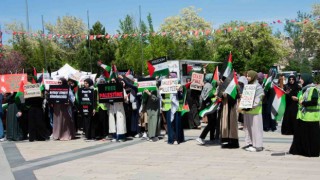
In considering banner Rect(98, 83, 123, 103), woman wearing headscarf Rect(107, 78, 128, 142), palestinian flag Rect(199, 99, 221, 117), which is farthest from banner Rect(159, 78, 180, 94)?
woman wearing headscarf Rect(107, 78, 128, 142)

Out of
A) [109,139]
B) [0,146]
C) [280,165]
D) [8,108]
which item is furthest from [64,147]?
[280,165]

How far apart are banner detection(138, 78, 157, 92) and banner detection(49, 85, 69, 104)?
2646 mm

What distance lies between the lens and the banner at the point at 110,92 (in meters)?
12.1

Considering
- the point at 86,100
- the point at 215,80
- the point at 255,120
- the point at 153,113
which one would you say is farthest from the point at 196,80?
the point at 255,120

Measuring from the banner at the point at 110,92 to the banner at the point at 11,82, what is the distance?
334 cm

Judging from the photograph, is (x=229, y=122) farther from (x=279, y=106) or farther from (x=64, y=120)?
(x=64, y=120)

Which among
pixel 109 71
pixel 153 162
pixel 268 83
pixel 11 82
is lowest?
pixel 153 162

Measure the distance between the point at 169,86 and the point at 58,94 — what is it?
13.0 ft

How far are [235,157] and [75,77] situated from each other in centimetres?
773

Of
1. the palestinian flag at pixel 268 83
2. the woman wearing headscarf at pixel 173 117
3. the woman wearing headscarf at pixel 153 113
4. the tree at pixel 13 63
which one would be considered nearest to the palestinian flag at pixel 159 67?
the woman wearing headscarf at pixel 153 113

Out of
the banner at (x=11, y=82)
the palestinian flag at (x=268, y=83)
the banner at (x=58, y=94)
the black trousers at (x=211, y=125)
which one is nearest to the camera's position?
the black trousers at (x=211, y=125)

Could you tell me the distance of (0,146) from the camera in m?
12.9

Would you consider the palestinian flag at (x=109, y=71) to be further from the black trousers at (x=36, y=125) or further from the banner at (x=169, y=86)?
the black trousers at (x=36, y=125)

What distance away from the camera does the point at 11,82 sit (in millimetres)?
14203
